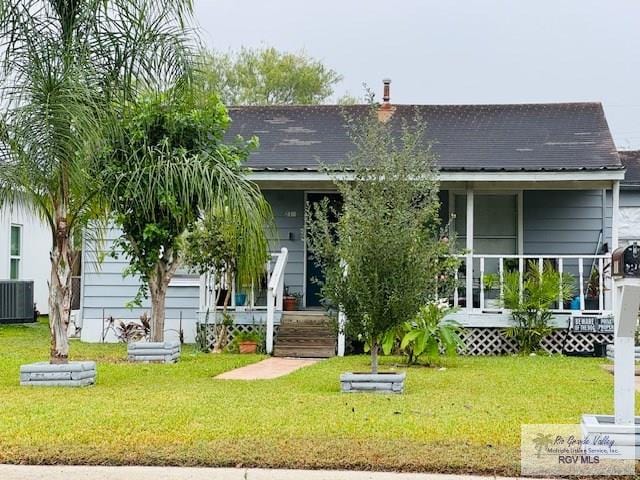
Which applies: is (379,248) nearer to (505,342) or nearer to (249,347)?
(249,347)

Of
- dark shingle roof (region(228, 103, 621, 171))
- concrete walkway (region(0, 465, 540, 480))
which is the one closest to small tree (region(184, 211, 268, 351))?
dark shingle roof (region(228, 103, 621, 171))

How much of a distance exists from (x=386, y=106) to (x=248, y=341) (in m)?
6.33

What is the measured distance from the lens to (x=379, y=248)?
27.8 feet

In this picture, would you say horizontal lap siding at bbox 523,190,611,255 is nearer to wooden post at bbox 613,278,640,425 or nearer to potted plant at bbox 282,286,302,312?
potted plant at bbox 282,286,302,312

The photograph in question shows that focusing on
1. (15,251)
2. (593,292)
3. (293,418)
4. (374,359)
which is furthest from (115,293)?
(293,418)

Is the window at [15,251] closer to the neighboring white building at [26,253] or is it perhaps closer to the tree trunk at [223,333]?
the neighboring white building at [26,253]

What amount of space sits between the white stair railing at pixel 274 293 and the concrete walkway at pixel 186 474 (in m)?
7.67

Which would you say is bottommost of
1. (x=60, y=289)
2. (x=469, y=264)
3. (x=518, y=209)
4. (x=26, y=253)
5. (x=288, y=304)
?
(x=288, y=304)

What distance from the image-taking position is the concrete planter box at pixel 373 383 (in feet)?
27.9

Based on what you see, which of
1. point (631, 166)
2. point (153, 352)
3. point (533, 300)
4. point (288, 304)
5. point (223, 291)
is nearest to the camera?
point (153, 352)

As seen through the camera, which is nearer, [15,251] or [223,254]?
[223,254]

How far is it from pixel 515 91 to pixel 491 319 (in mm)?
23173

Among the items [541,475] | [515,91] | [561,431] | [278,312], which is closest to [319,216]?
[561,431]

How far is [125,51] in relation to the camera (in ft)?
31.0
